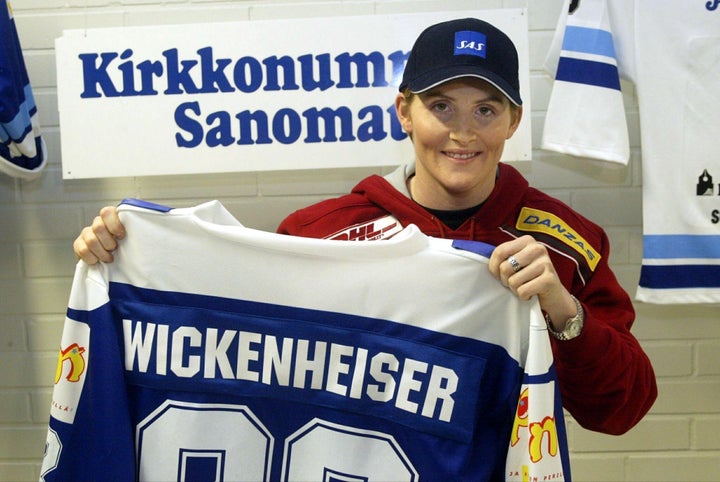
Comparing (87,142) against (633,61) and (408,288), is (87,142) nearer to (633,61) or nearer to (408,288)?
(408,288)

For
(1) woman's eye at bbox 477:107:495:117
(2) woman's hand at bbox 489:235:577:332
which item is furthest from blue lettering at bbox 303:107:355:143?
(2) woman's hand at bbox 489:235:577:332

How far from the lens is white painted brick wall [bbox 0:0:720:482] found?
200 cm

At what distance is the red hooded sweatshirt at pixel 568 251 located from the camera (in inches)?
50.3

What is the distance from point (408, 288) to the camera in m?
1.21

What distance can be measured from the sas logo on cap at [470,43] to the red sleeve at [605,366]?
48 centimetres

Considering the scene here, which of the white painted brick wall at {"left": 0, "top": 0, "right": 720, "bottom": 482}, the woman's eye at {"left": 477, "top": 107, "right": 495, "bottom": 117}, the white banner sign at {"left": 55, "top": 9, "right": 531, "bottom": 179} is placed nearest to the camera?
the woman's eye at {"left": 477, "top": 107, "right": 495, "bottom": 117}

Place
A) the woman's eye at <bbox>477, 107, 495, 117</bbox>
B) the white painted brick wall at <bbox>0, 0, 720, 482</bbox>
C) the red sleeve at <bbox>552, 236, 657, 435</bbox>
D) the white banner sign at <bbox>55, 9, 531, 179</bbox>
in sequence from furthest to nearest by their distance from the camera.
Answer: the white painted brick wall at <bbox>0, 0, 720, 482</bbox>, the white banner sign at <bbox>55, 9, 531, 179</bbox>, the woman's eye at <bbox>477, 107, 495, 117</bbox>, the red sleeve at <bbox>552, 236, 657, 435</bbox>

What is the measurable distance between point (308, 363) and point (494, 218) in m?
0.45

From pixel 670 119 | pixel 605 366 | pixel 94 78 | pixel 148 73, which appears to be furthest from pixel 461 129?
pixel 94 78

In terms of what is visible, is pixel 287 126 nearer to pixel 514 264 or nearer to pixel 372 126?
pixel 372 126

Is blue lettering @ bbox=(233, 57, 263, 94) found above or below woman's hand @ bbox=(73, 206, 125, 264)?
above

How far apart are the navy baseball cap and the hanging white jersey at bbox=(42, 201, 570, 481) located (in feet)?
0.99

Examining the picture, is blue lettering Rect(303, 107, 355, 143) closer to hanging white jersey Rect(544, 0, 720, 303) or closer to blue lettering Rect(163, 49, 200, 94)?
blue lettering Rect(163, 49, 200, 94)

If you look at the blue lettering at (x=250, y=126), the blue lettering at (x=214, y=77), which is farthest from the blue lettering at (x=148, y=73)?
the blue lettering at (x=250, y=126)
